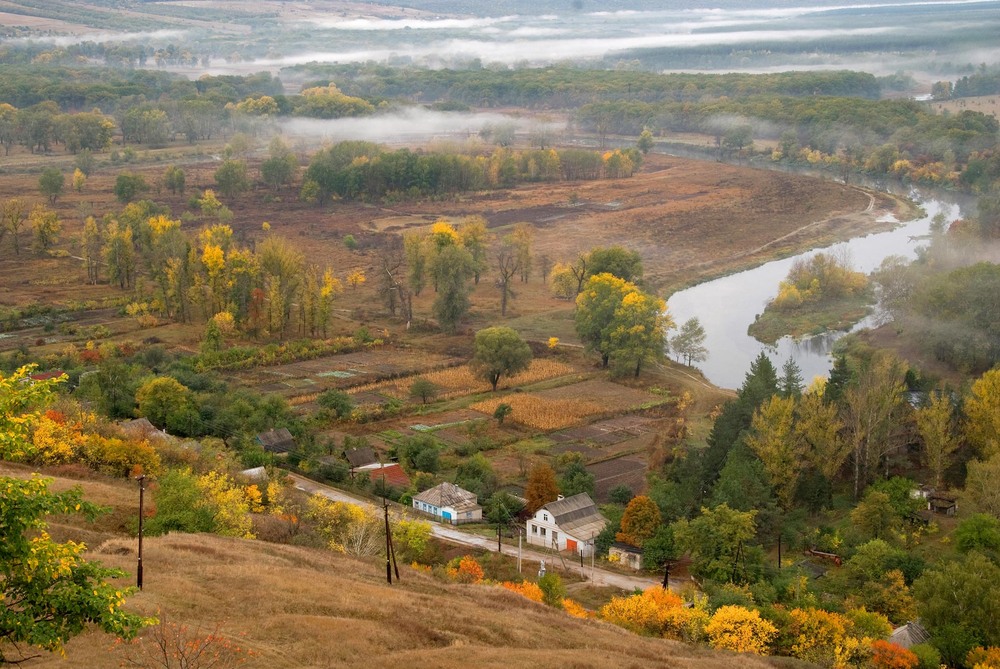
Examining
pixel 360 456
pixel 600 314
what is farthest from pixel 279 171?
pixel 360 456

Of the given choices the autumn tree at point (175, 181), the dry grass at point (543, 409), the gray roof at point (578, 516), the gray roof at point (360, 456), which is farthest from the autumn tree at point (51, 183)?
the gray roof at point (578, 516)

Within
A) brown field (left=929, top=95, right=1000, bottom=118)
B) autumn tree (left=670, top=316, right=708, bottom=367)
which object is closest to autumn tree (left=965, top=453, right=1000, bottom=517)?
autumn tree (left=670, top=316, right=708, bottom=367)

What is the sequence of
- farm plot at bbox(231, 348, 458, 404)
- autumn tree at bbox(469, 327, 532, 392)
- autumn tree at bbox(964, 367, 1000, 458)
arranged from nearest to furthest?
1. autumn tree at bbox(964, 367, 1000, 458)
2. farm plot at bbox(231, 348, 458, 404)
3. autumn tree at bbox(469, 327, 532, 392)

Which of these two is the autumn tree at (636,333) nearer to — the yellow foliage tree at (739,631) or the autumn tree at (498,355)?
the autumn tree at (498,355)

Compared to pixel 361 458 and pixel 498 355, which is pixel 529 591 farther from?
pixel 498 355

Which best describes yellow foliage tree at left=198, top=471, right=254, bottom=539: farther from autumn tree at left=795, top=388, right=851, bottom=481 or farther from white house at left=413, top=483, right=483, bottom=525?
autumn tree at left=795, top=388, right=851, bottom=481

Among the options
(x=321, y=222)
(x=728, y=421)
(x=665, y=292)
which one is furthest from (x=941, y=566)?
(x=321, y=222)

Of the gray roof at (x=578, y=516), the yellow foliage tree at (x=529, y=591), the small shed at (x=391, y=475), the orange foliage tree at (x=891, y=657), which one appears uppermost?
the yellow foliage tree at (x=529, y=591)
